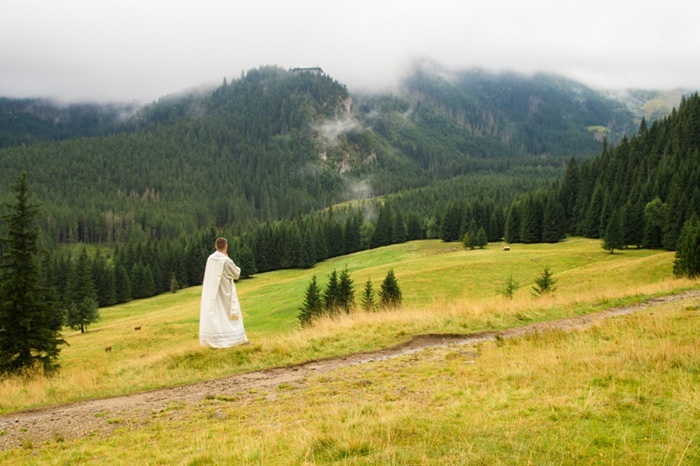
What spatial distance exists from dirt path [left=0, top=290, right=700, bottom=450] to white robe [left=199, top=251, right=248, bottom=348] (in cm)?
286

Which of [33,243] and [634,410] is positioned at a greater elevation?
[33,243]

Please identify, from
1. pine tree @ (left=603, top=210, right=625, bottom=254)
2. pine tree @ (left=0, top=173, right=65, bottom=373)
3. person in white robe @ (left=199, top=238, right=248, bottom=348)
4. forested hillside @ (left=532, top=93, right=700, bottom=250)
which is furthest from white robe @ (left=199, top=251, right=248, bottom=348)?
forested hillside @ (left=532, top=93, right=700, bottom=250)

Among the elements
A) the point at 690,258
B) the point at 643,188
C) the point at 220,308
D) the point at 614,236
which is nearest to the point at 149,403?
the point at 220,308

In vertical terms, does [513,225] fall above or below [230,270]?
below

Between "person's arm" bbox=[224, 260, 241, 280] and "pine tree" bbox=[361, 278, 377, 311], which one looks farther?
"pine tree" bbox=[361, 278, 377, 311]

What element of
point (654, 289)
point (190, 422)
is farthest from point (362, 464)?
point (654, 289)

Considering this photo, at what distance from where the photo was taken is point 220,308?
587 inches

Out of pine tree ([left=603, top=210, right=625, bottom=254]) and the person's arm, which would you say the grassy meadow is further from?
pine tree ([left=603, top=210, right=625, bottom=254])

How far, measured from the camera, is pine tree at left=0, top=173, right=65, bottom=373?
20719mm

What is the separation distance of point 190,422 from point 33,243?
19917 millimetres

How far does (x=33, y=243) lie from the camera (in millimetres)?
22453

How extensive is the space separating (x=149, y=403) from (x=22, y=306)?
16135 millimetres

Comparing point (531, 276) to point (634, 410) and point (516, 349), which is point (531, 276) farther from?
point (634, 410)

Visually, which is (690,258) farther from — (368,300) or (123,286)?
(123,286)
